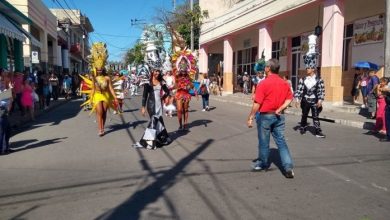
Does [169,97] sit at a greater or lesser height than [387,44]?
lesser

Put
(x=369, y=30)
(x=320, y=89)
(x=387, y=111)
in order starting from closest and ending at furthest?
1. (x=387, y=111)
2. (x=320, y=89)
3. (x=369, y=30)

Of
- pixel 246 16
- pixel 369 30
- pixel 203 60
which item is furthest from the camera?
pixel 203 60

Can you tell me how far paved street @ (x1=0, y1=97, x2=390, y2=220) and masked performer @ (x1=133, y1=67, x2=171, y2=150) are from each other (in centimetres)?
32

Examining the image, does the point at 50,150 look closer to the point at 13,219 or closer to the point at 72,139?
the point at 72,139

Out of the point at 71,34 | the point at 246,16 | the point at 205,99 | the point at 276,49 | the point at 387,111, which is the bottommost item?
the point at 205,99

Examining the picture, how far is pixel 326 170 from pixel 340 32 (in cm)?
1218

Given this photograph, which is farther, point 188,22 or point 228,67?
point 188,22

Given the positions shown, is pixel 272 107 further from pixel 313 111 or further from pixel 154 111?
pixel 313 111

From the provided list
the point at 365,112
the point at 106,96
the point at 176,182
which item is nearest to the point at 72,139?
the point at 106,96

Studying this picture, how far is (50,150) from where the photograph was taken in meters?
9.59

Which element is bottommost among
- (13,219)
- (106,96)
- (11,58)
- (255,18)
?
(13,219)

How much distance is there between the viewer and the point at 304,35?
25.3m

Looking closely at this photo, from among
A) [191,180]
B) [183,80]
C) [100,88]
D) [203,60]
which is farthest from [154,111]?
[203,60]

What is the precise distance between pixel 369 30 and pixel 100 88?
12.8m
